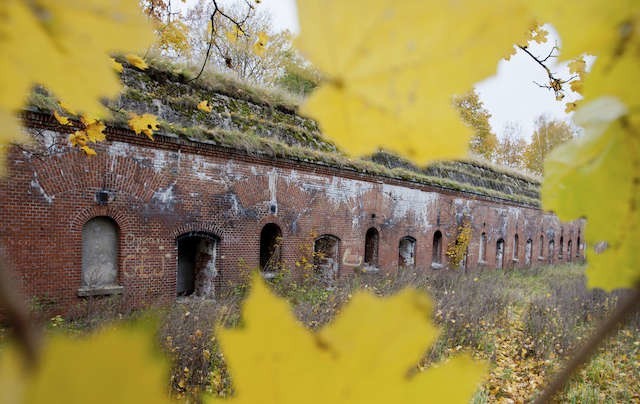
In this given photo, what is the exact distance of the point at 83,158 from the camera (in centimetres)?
529

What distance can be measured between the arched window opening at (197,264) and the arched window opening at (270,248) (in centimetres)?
108

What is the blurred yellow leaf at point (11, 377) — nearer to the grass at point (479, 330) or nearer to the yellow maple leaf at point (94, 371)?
the yellow maple leaf at point (94, 371)

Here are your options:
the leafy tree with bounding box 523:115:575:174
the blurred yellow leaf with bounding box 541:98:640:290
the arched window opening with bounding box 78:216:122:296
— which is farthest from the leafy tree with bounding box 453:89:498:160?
the blurred yellow leaf with bounding box 541:98:640:290

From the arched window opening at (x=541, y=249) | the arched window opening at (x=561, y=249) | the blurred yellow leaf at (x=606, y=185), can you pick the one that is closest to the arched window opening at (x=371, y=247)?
the blurred yellow leaf at (x=606, y=185)

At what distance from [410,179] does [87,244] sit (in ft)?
23.0

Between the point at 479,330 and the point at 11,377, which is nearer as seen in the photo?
the point at 11,377

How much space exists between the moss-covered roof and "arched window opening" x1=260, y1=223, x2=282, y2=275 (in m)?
1.46

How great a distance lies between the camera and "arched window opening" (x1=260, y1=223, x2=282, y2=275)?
24.4 feet

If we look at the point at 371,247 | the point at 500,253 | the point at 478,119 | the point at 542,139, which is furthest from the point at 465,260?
the point at 542,139

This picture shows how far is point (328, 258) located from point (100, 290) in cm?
444

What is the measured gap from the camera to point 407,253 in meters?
10.5

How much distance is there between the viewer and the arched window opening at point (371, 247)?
30.8ft

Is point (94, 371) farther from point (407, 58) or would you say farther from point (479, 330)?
point (479, 330)

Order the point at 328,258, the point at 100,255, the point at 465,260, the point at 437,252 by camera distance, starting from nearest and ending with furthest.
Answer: the point at 100,255 < the point at 328,258 < the point at 437,252 < the point at 465,260
